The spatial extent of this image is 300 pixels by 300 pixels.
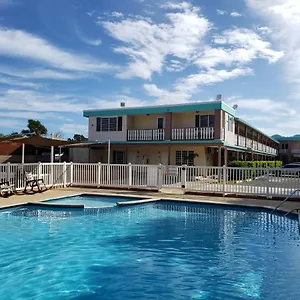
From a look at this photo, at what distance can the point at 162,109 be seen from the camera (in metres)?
24.6

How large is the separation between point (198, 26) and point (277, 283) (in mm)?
10399

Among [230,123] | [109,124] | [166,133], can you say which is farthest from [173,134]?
[109,124]

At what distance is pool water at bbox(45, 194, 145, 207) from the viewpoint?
1321cm

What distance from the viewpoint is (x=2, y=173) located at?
→ 14.6 meters

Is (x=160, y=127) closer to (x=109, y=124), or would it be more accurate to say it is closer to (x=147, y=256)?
(x=109, y=124)

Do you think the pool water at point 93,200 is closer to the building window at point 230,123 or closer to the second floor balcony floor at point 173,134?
the second floor balcony floor at point 173,134

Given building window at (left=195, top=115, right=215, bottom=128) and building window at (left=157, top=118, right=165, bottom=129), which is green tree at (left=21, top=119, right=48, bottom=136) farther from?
building window at (left=195, top=115, right=215, bottom=128)

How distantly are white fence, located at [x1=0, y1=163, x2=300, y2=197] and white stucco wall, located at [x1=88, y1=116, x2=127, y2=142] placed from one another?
30.0 ft

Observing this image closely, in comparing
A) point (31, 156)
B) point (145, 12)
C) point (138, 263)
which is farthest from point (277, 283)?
point (31, 156)

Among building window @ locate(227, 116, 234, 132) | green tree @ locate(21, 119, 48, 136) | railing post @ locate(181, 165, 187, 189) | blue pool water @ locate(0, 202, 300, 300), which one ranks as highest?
green tree @ locate(21, 119, 48, 136)

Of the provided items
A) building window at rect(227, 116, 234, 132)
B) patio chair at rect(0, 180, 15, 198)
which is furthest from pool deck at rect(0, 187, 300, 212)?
building window at rect(227, 116, 234, 132)

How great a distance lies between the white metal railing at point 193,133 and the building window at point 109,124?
4952 mm

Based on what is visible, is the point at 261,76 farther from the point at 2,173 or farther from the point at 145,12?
the point at 2,173

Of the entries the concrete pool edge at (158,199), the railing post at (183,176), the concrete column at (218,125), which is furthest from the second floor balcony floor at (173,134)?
the concrete pool edge at (158,199)
